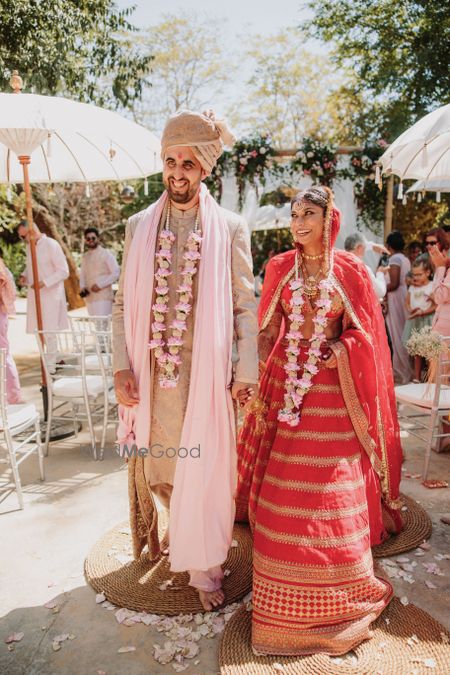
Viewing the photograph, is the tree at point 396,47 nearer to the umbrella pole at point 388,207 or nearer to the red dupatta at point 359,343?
the umbrella pole at point 388,207

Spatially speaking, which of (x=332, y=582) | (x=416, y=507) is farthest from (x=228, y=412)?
(x=416, y=507)

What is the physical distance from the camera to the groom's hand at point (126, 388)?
2711mm

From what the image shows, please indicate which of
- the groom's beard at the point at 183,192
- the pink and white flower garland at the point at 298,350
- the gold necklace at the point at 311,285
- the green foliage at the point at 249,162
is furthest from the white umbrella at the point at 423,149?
the green foliage at the point at 249,162

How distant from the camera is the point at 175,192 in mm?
2701

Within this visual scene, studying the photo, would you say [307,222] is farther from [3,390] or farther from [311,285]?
[3,390]

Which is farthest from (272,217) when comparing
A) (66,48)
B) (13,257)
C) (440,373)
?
(13,257)

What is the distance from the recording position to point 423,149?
4.24 meters

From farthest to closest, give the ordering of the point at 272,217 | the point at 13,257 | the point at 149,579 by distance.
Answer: the point at 13,257 → the point at 272,217 → the point at 149,579

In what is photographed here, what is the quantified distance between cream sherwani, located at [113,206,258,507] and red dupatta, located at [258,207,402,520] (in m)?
0.45

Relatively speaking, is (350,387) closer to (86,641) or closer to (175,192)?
(175,192)

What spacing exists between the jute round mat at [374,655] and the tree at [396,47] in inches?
348

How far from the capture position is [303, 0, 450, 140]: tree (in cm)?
1105

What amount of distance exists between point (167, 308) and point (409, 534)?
204 cm

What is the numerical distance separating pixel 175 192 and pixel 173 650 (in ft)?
6.77
